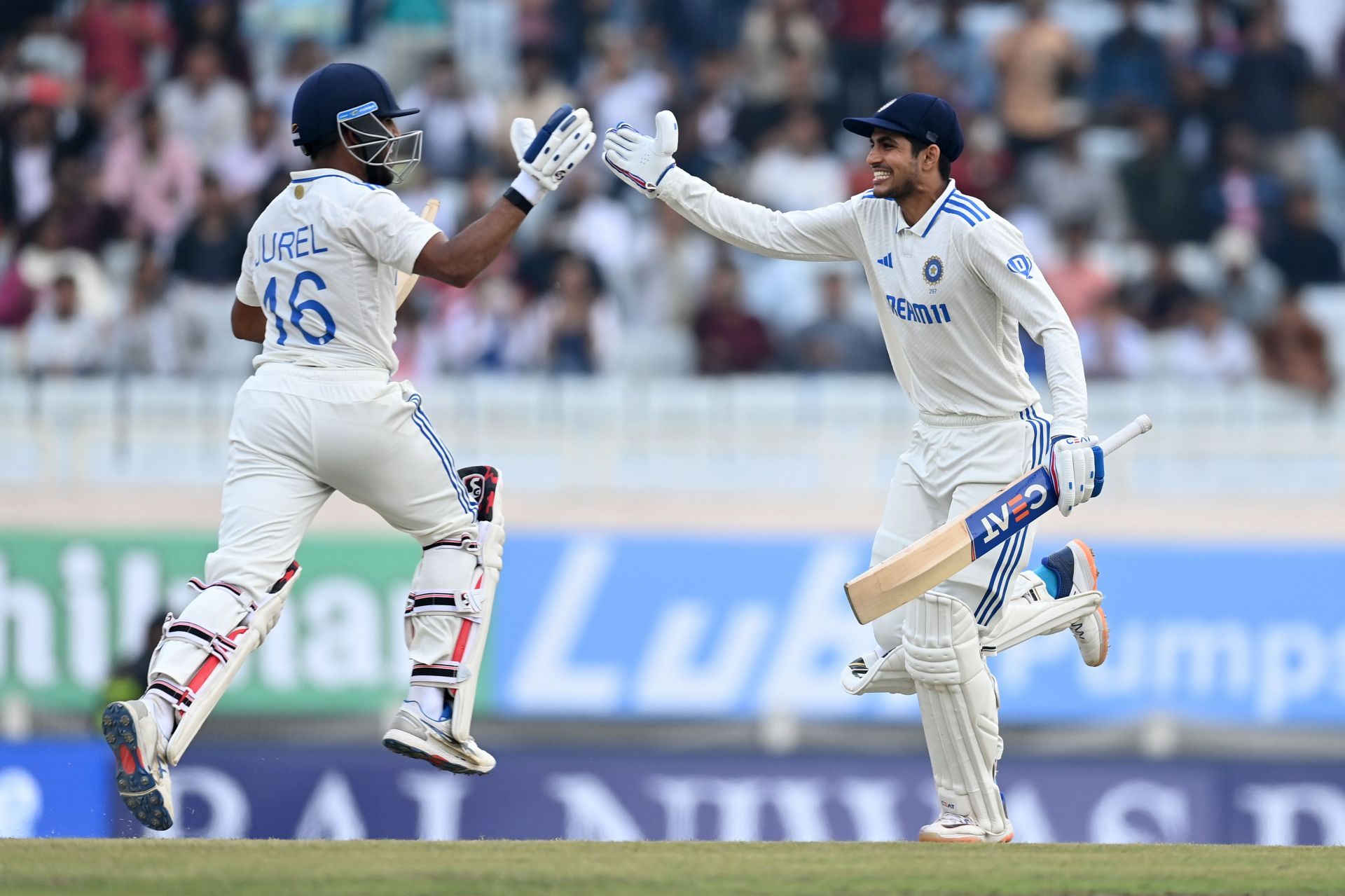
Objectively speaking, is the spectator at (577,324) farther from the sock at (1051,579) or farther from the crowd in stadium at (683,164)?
the sock at (1051,579)

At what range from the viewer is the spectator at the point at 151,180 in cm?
1262

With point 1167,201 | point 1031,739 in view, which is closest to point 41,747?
point 1031,739

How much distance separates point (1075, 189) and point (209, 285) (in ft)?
17.1

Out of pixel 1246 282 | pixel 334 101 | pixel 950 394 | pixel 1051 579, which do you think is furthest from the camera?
pixel 1246 282

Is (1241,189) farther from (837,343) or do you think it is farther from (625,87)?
(625,87)

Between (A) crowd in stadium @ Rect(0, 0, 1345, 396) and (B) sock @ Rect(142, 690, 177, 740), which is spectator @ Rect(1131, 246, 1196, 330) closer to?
(A) crowd in stadium @ Rect(0, 0, 1345, 396)

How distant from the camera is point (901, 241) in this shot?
627cm

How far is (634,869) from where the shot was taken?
17.7 feet

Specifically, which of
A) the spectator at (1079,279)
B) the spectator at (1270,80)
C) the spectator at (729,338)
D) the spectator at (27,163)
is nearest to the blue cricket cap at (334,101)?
the spectator at (729,338)

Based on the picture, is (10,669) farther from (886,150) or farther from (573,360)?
(886,150)

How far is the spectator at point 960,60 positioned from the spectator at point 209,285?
15.2 ft

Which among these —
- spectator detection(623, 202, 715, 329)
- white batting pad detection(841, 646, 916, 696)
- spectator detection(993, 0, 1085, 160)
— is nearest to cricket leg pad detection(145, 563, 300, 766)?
white batting pad detection(841, 646, 916, 696)

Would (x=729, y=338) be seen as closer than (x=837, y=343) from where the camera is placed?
No

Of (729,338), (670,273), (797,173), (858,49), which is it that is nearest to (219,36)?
(670,273)
